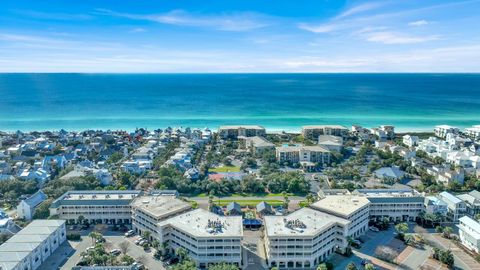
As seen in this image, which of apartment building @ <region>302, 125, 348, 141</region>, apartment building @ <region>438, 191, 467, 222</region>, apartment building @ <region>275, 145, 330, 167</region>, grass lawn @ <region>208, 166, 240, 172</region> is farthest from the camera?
apartment building @ <region>302, 125, 348, 141</region>

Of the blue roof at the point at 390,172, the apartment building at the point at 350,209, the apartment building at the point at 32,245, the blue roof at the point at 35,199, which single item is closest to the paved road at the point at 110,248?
the apartment building at the point at 32,245

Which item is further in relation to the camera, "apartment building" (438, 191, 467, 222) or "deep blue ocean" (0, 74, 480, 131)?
"deep blue ocean" (0, 74, 480, 131)

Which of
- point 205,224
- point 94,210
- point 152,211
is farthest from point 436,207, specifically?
point 94,210

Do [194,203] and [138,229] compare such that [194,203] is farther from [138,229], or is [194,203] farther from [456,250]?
[456,250]

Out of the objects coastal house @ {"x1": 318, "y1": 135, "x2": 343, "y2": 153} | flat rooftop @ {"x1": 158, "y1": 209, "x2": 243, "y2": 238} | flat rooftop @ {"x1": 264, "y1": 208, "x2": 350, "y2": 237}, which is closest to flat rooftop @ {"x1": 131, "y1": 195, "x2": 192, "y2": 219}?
flat rooftop @ {"x1": 158, "y1": 209, "x2": 243, "y2": 238}

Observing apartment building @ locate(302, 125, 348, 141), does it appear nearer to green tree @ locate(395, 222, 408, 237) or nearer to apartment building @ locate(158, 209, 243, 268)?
green tree @ locate(395, 222, 408, 237)

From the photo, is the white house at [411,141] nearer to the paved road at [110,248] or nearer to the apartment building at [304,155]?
the apartment building at [304,155]
